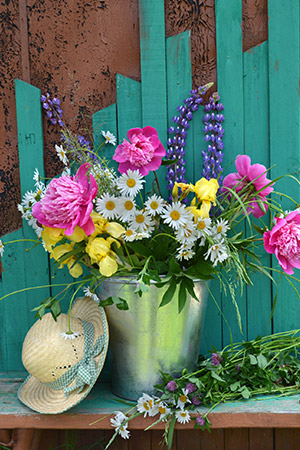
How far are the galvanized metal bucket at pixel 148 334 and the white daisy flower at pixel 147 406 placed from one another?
0.04 meters

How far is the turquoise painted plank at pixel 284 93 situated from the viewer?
1.33m

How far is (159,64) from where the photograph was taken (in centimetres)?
134

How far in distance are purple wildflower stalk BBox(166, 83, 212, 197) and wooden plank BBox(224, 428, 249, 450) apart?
30.6 inches

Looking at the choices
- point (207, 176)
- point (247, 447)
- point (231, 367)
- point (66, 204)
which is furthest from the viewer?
point (247, 447)

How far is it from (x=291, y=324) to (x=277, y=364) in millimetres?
180

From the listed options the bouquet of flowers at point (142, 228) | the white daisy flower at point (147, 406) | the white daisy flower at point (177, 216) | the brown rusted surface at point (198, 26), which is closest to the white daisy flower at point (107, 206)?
the bouquet of flowers at point (142, 228)

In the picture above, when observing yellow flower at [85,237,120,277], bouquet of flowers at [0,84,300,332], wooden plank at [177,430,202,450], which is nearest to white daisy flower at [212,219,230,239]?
bouquet of flowers at [0,84,300,332]

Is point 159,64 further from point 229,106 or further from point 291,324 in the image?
point 291,324

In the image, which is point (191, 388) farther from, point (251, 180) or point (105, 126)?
point (105, 126)

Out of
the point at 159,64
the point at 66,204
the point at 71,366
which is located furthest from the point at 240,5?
the point at 71,366

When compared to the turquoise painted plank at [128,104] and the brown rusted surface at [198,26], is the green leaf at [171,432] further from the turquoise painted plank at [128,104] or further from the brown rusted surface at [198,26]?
the brown rusted surface at [198,26]

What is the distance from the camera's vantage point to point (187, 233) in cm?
101

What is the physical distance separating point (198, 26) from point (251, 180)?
1.69ft

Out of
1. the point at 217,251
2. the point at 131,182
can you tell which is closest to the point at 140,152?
the point at 131,182
